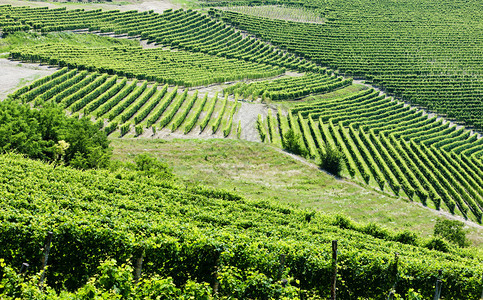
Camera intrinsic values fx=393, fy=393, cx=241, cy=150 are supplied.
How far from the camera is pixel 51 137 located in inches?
1800

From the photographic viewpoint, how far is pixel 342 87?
107 meters

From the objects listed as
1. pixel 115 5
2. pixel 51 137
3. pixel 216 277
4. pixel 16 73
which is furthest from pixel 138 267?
pixel 115 5

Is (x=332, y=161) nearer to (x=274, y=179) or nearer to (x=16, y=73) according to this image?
(x=274, y=179)

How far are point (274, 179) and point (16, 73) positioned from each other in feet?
191

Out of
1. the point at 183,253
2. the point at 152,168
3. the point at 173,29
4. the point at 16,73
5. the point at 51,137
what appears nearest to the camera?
the point at 183,253

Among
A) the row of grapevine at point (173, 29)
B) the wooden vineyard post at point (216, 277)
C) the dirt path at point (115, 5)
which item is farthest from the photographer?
the dirt path at point (115, 5)

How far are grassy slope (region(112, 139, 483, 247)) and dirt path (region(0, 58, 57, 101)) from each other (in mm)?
28004

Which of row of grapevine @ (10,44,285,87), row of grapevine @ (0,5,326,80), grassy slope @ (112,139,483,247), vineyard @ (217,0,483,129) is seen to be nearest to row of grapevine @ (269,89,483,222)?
grassy slope @ (112,139,483,247)

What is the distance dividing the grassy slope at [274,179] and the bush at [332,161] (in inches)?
75.5

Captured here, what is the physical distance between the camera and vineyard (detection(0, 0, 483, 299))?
18844 mm

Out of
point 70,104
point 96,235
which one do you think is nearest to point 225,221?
point 96,235

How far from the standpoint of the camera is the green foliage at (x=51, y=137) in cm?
3966

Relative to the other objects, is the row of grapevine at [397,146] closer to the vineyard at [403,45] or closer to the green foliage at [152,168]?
the vineyard at [403,45]

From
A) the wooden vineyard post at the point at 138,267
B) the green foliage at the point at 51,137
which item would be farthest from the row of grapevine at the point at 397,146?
the wooden vineyard post at the point at 138,267
